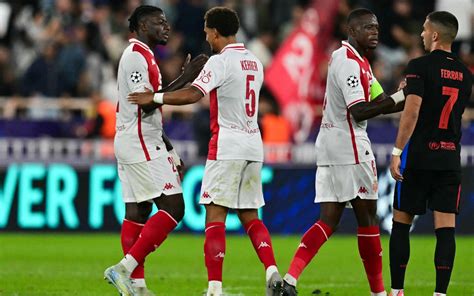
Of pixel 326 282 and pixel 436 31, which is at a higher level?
pixel 436 31

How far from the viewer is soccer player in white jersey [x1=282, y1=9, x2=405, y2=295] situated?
10820mm

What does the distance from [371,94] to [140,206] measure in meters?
2.38

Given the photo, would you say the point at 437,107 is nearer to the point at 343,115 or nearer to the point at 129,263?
the point at 343,115

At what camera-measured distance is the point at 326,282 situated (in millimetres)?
13156

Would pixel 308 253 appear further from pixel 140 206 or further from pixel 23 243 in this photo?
pixel 23 243

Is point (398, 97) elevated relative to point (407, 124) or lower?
elevated

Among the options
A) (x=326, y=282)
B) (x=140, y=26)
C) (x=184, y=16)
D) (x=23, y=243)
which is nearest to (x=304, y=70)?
(x=184, y=16)

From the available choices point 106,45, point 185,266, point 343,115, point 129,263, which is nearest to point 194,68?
point 343,115

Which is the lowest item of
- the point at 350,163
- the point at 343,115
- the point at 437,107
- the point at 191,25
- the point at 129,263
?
the point at 129,263

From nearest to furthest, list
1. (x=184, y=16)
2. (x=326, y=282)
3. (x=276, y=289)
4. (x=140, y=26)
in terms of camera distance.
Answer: (x=276, y=289)
(x=140, y=26)
(x=326, y=282)
(x=184, y=16)

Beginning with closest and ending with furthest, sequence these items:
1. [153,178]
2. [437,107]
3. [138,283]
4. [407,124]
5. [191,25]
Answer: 1. [407,124]
2. [437,107]
3. [153,178]
4. [138,283]
5. [191,25]

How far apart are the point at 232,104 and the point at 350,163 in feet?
3.84

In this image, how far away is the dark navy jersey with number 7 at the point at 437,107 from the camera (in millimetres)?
10516

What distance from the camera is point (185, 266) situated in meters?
15.1
